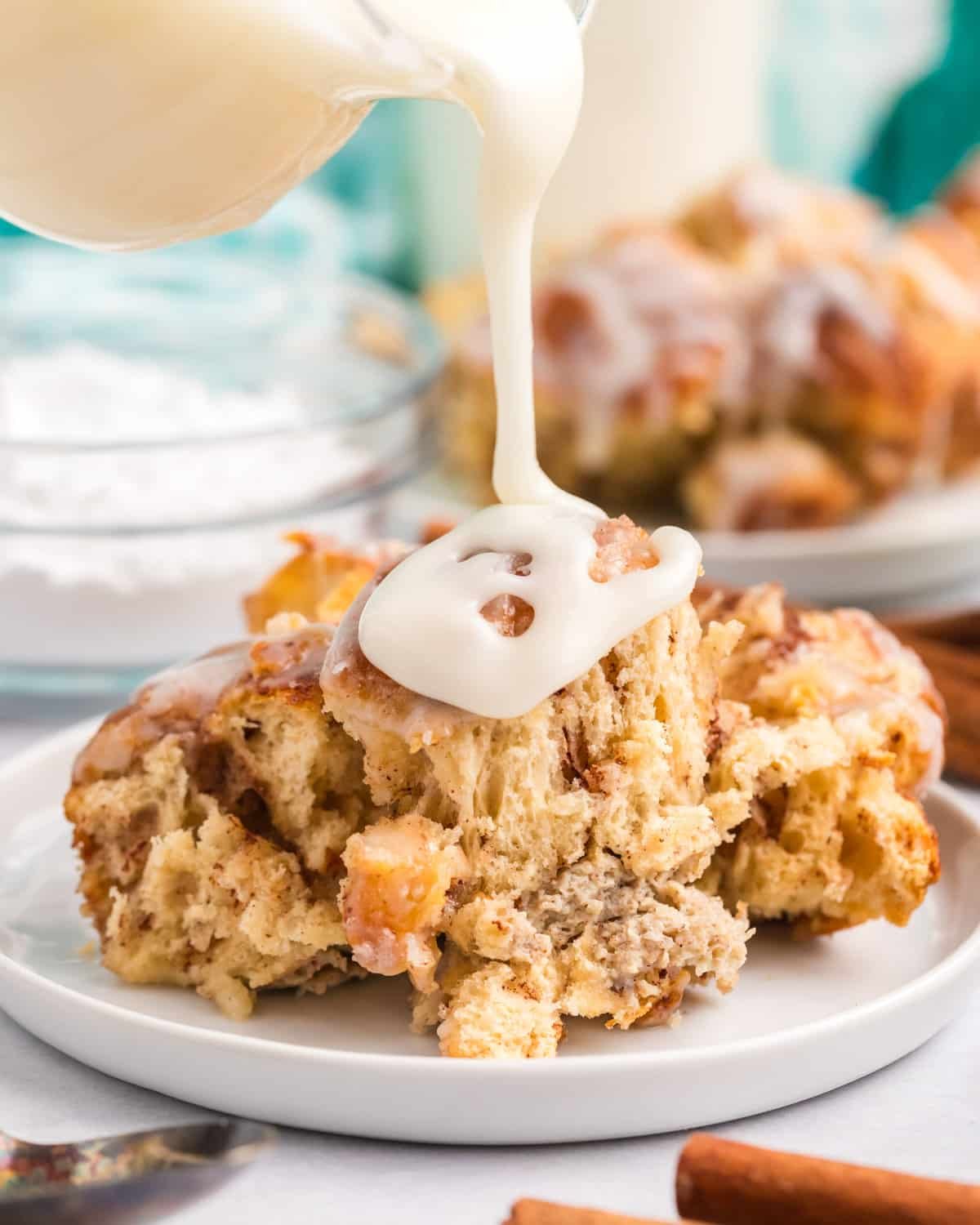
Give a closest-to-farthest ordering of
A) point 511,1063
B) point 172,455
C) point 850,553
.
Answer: point 511,1063
point 172,455
point 850,553

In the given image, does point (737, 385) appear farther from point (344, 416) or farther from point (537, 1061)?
point (537, 1061)

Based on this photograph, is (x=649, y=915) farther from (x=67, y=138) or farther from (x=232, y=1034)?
(x=67, y=138)

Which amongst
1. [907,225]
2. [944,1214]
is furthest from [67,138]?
[907,225]

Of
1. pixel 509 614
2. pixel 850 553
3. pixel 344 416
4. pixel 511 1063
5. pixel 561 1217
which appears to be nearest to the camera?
pixel 561 1217

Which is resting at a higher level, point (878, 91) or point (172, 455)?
point (172, 455)

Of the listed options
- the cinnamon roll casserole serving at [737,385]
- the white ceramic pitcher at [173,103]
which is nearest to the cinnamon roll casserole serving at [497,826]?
the white ceramic pitcher at [173,103]

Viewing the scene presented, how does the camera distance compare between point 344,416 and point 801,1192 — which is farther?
point 344,416

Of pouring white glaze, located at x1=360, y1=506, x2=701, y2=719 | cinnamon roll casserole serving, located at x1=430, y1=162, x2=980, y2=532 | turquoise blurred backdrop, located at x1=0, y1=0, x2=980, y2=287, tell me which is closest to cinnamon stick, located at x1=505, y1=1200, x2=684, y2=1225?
pouring white glaze, located at x1=360, y1=506, x2=701, y2=719

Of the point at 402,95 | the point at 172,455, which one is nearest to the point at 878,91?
the point at 172,455
